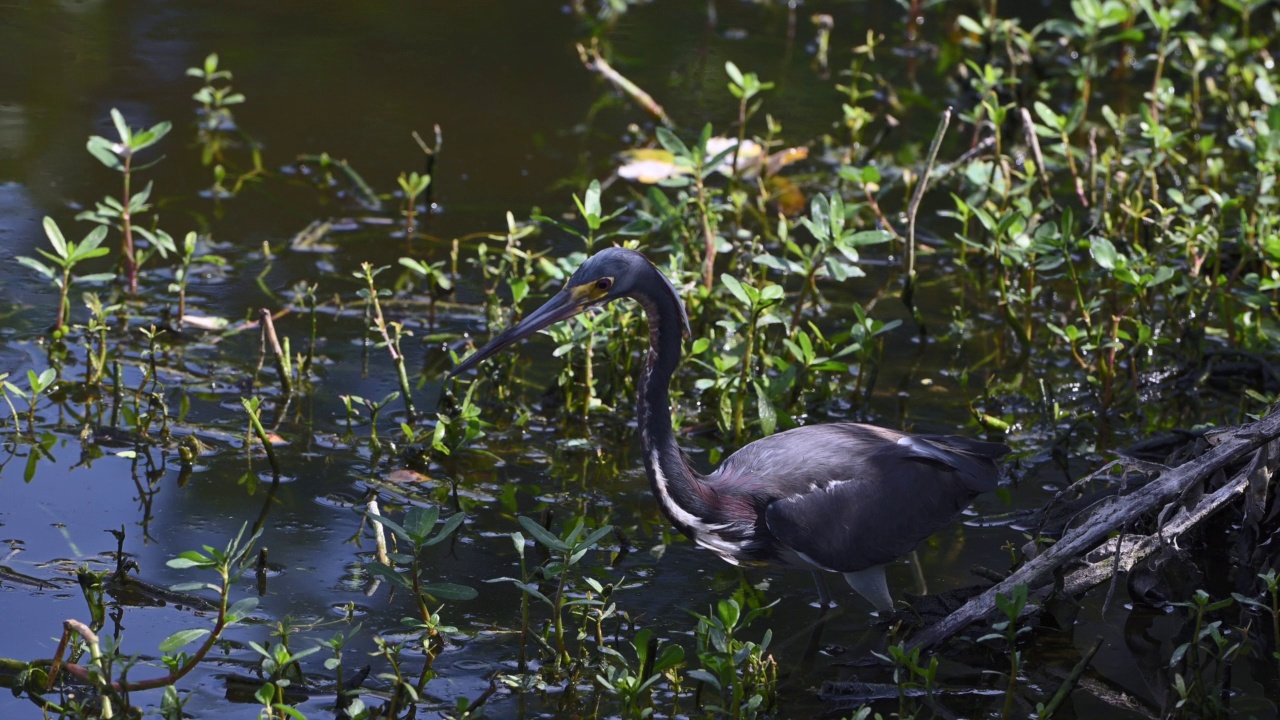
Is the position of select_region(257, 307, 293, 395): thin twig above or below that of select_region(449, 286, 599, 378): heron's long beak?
below

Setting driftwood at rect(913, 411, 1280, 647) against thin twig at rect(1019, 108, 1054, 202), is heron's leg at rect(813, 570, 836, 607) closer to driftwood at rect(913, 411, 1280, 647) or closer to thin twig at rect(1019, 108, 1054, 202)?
driftwood at rect(913, 411, 1280, 647)

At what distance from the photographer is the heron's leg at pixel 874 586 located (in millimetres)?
4098

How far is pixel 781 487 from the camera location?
13.5ft

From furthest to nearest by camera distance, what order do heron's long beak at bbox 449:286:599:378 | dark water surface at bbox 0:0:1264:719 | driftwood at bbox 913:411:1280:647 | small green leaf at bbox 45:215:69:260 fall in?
small green leaf at bbox 45:215:69:260
heron's long beak at bbox 449:286:599:378
dark water surface at bbox 0:0:1264:719
driftwood at bbox 913:411:1280:647

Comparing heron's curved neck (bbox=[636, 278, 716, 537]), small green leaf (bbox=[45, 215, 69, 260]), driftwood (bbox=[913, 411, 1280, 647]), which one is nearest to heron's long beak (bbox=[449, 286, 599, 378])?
A: heron's curved neck (bbox=[636, 278, 716, 537])

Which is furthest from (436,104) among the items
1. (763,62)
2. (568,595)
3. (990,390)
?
(568,595)

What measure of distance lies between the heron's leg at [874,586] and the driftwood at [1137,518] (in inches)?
10.8

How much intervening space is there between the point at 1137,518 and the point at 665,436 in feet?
4.41

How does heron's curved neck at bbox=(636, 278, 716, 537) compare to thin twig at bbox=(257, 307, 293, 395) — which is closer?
Result: heron's curved neck at bbox=(636, 278, 716, 537)

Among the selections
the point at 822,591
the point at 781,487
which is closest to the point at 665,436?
the point at 781,487

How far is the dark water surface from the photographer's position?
13.0 feet

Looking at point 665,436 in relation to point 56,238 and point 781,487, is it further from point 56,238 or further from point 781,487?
point 56,238

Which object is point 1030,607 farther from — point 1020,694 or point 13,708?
point 13,708

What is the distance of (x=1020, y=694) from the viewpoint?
3721 mm
